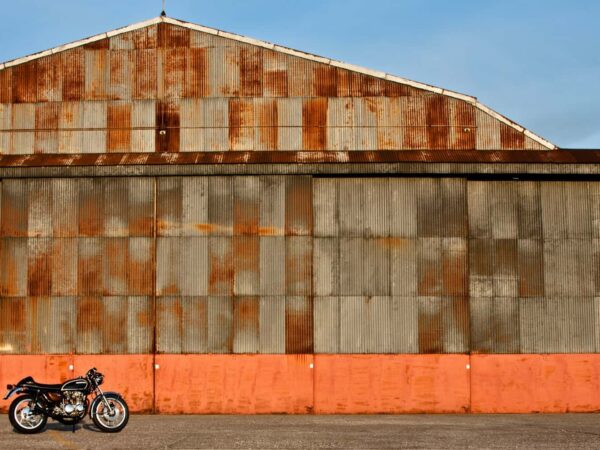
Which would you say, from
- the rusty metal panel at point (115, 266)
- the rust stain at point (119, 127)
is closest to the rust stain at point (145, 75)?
the rust stain at point (119, 127)

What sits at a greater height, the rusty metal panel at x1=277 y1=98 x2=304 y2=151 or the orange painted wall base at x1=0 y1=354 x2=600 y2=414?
the rusty metal panel at x1=277 y1=98 x2=304 y2=151

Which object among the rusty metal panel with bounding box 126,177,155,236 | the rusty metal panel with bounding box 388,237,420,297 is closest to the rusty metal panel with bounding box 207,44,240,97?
the rusty metal panel with bounding box 126,177,155,236

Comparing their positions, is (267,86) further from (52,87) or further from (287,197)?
(52,87)

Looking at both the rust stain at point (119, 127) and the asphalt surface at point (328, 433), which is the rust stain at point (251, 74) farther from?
the asphalt surface at point (328, 433)

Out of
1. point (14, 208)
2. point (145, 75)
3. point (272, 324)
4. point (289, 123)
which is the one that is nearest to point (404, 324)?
point (272, 324)

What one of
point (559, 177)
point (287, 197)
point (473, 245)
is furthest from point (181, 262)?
point (559, 177)

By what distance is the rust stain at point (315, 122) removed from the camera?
23266 mm

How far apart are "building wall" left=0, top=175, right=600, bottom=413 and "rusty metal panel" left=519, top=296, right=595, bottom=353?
0.13ft

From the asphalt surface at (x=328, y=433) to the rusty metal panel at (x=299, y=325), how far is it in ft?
6.44

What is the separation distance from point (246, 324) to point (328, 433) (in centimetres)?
502

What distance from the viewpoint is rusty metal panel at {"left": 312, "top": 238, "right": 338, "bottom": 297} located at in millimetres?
21188

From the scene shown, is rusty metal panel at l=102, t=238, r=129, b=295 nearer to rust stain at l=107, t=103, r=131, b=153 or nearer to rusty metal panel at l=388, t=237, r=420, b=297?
rust stain at l=107, t=103, r=131, b=153

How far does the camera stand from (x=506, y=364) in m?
21.0

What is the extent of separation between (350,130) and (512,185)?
5236 mm
